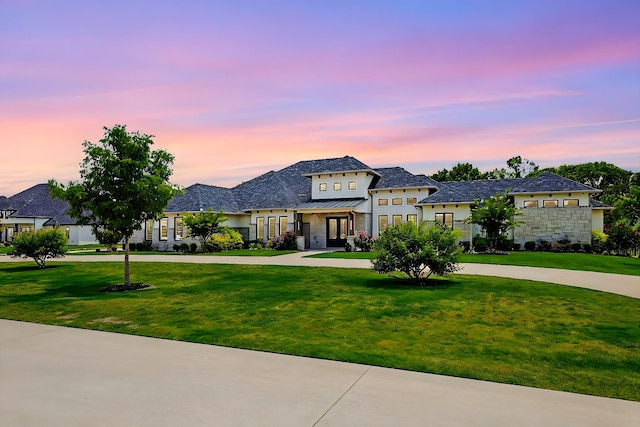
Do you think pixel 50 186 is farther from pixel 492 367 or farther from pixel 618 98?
pixel 618 98

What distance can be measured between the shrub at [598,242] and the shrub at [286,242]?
20754mm

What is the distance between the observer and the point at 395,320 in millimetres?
8164

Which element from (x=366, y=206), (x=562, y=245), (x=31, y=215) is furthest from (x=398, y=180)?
(x=31, y=215)

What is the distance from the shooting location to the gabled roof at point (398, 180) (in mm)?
32656

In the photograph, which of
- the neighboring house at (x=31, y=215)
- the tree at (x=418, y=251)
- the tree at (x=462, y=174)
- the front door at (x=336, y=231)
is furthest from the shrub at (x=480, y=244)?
the neighboring house at (x=31, y=215)

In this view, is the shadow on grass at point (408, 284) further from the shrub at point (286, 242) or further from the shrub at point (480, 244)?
the shrub at point (286, 242)

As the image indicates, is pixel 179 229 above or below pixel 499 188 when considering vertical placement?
below

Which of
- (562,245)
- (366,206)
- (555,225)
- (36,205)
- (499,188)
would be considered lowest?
(562,245)

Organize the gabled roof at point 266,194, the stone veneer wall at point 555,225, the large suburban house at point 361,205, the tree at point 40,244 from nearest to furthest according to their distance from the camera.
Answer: the tree at point 40,244 < the stone veneer wall at point 555,225 < the large suburban house at point 361,205 < the gabled roof at point 266,194

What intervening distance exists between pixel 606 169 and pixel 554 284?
57.0m

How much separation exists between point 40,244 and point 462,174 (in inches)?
1892

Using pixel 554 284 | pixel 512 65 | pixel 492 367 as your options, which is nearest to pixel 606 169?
pixel 512 65

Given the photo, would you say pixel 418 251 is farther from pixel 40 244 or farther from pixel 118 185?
pixel 40 244

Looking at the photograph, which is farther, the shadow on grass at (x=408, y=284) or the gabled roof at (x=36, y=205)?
the gabled roof at (x=36, y=205)
